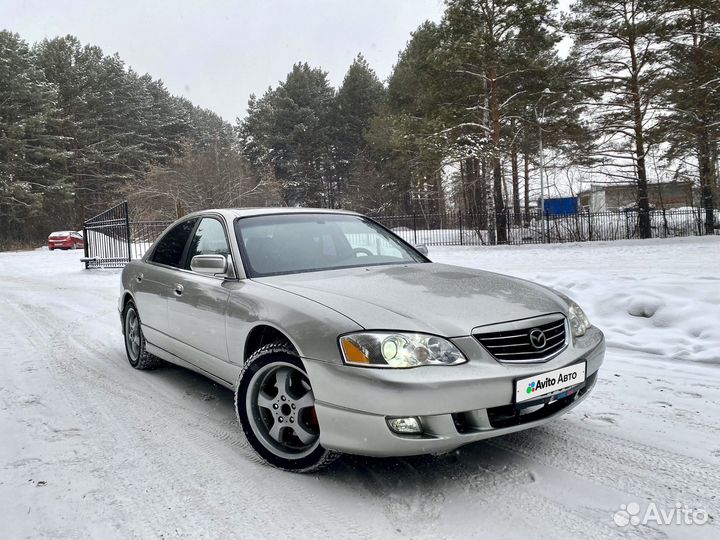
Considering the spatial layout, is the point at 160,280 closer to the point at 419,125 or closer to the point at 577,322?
the point at 577,322

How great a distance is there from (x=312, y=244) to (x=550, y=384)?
1928 mm

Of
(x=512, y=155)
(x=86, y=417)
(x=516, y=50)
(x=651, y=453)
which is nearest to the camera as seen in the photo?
(x=651, y=453)

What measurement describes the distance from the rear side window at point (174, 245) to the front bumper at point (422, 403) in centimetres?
229

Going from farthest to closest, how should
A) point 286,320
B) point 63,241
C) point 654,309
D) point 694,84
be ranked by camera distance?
point 63,241, point 694,84, point 654,309, point 286,320

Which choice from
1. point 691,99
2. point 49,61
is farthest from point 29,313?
point 49,61

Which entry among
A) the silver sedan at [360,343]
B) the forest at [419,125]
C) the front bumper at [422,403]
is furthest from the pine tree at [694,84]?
the front bumper at [422,403]

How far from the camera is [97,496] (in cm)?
258

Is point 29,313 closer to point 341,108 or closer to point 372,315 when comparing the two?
point 372,315

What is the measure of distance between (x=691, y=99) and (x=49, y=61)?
45366 millimetres

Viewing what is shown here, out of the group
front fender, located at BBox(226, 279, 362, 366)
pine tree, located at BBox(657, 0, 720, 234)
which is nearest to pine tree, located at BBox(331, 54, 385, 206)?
pine tree, located at BBox(657, 0, 720, 234)

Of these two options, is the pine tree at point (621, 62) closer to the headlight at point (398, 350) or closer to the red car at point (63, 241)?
the headlight at point (398, 350)

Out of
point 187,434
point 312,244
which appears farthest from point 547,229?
point 187,434

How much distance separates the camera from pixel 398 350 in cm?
243

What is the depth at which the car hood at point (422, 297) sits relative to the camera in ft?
8.37
